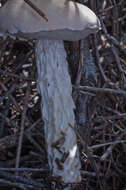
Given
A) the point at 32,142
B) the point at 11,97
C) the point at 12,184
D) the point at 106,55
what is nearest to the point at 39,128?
the point at 32,142

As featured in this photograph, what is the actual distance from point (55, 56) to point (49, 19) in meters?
0.22

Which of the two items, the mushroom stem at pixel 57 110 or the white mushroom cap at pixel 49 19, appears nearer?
the white mushroom cap at pixel 49 19

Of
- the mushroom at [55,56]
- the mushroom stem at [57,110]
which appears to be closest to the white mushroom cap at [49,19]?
the mushroom at [55,56]

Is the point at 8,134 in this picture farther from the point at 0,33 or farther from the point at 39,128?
the point at 0,33

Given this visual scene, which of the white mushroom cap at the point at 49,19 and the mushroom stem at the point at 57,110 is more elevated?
the white mushroom cap at the point at 49,19

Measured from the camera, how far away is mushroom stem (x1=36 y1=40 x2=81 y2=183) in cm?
126

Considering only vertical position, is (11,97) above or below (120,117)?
above

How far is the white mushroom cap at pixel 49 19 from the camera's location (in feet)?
3.81

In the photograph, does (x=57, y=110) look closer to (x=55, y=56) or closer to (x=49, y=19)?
(x=55, y=56)

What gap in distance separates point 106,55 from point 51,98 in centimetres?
66

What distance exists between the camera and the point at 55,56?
1339 mm

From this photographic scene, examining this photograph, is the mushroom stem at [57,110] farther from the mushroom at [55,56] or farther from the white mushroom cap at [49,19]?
the white mushroom cap at [49,19]

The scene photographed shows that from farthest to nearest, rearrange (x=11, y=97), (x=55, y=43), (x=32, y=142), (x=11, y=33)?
(x=11, y=97)
(x=32, y=142)
(x=55, y=43)
(x=11, y=33)

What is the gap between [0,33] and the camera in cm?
124
